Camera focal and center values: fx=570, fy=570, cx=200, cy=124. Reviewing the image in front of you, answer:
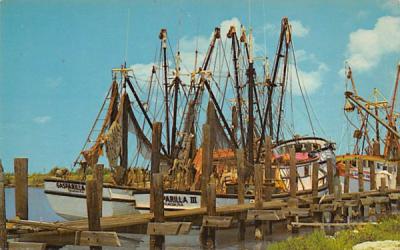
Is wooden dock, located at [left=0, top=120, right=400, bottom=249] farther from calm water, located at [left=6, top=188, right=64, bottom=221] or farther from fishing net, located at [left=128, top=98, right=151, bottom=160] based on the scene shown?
calm water, located at [left=6, top=188, right=64, bottom=221]

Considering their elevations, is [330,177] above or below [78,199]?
above

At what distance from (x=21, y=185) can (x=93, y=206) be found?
7.75ft

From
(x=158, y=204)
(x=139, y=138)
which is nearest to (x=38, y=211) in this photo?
→ (x=139, y=138)

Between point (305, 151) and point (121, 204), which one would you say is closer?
point (121, 204)

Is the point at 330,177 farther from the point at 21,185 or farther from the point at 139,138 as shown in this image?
the point at 21,185

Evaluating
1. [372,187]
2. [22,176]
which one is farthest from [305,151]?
[22,176]

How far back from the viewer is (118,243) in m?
13.4

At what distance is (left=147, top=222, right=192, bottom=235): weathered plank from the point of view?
15797 mm

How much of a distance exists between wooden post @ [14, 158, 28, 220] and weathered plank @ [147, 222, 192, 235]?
3.48m

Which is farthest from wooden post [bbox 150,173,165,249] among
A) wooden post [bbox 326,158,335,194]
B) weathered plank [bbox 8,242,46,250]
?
wooden post [bbox 326,158,335,194]

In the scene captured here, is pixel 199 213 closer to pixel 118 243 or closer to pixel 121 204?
pixel 118 243

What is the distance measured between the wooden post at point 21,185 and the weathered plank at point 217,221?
20.3 feet

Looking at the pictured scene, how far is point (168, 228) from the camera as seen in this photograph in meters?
16.0

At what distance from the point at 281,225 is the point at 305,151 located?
954 cm
